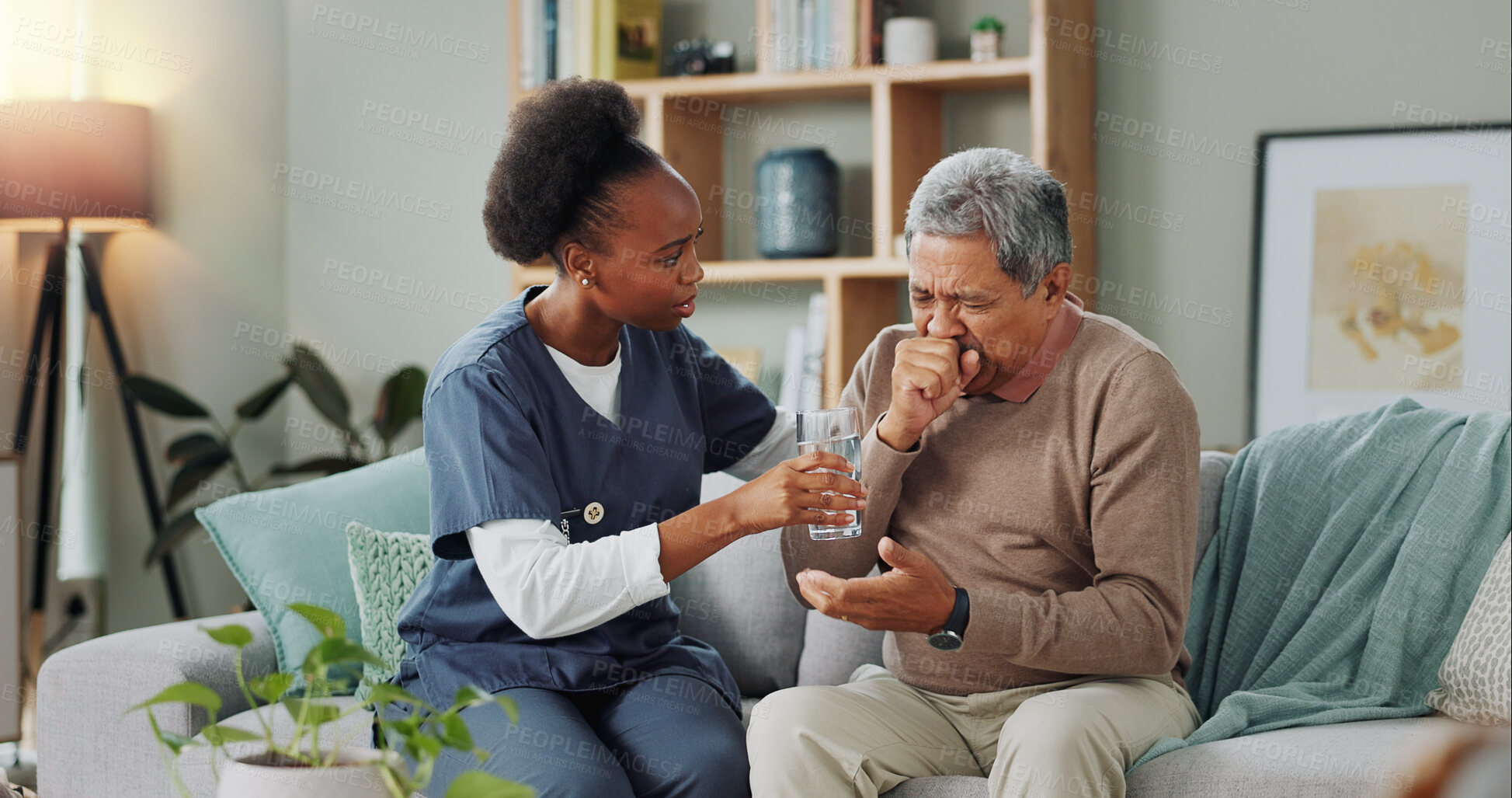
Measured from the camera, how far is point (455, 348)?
68.2 inches

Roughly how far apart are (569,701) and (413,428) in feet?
7.26

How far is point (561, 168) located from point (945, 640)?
761mm

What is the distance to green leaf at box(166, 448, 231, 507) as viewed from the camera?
342 cm

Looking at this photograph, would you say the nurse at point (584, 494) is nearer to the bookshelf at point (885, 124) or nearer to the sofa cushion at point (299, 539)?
the sofa cushion at point (299, 539)

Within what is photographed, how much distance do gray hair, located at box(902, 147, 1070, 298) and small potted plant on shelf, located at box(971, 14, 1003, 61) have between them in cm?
137

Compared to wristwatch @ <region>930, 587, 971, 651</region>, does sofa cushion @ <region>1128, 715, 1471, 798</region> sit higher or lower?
lower

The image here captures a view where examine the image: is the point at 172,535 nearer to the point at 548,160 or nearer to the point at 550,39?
the point at 550,39

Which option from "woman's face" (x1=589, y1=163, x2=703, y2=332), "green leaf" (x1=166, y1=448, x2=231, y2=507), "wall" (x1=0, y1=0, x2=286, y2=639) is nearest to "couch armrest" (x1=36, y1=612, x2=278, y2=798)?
"woman's face" (x1=589, y1=163, x2=703, y2=332)

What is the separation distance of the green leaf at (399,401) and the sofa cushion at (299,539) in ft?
4.04

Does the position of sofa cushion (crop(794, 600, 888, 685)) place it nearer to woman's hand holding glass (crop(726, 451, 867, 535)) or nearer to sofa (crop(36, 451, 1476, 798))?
sofa (crop(36, 451, 1476, 798))

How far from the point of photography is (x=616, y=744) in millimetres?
1701

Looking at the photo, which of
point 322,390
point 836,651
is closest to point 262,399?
point 322,390

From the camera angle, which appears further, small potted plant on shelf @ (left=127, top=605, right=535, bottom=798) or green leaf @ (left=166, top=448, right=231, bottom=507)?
green leaf @ (left=166, top=448, right=231, bottom=507)

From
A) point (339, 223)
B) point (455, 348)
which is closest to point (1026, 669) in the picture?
point (455, 348)
